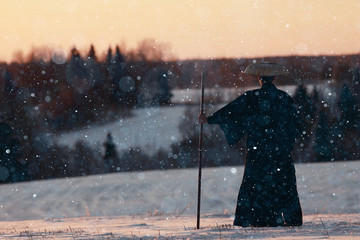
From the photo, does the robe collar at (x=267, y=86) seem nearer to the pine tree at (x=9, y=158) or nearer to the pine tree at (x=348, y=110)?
the pine tree at (x=9, y=158)

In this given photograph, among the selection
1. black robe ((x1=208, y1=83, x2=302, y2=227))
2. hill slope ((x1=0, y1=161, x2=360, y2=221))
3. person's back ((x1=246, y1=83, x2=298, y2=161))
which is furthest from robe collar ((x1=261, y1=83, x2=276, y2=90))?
hill slope ((x1=0, y1=161, x2=360, y2=221))

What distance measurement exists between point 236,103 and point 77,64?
54662 mm

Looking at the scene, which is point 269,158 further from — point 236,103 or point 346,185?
point 346,185

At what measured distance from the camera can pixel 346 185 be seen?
77.9 feet

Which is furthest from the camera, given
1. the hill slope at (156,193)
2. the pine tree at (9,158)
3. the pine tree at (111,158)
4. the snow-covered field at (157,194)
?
the pine tree at (111,158)

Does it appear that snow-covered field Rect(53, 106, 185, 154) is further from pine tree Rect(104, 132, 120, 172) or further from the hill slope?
the hill slope

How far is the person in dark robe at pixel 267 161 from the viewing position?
31.8 feet

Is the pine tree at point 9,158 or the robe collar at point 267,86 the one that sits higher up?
the robe collar at point 267,86

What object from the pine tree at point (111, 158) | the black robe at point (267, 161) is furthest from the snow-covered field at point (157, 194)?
the pine tree at point (111, 158)

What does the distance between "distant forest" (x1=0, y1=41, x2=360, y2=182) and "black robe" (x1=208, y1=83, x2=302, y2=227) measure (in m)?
28.4

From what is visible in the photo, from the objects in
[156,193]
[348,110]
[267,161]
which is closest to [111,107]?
[348,110]

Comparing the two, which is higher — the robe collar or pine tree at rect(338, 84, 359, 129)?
the robe collar

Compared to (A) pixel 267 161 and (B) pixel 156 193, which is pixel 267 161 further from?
(B) pixel 156 193

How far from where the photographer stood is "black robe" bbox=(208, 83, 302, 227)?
9.68m
